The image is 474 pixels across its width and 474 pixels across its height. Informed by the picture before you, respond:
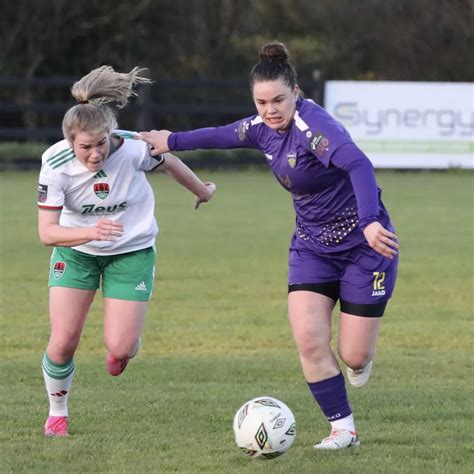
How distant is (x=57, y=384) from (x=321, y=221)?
1.62m

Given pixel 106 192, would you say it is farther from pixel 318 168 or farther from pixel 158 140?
pixel 318 168

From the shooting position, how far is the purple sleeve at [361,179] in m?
5.66

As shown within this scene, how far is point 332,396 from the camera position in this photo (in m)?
5.96

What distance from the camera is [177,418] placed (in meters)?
6.64

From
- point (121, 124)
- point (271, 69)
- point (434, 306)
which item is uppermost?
point (271, 69)

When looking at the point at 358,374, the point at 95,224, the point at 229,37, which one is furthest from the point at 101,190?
the point at 229,37

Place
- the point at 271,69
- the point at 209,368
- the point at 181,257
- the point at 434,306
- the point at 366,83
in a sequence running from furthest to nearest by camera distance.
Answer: the point at 366,83, the point at 181,257, the point at 434,306, the point at 209,368, the point at 271,69

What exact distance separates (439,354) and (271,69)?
11.9 feet

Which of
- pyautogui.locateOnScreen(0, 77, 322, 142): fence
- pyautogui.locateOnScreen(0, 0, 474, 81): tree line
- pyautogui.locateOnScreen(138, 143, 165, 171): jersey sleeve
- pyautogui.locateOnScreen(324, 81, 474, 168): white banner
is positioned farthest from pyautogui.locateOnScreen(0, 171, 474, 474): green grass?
pyautogui.locateOnScreen(0, 0, 474, 81): tree line

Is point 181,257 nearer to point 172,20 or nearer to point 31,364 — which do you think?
point 31,364

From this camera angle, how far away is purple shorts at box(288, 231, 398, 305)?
6.04 m

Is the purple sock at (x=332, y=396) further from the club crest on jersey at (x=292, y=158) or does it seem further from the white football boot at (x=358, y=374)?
the club crest on jersey at (x=292, y=158)

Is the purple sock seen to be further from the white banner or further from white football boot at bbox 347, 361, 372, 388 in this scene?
the white banner

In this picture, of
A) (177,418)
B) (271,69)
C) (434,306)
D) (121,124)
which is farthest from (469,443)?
Answer: (121,124)
